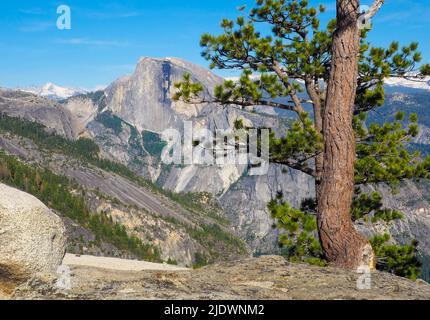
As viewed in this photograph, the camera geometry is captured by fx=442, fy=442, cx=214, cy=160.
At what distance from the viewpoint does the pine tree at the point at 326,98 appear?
13930mm

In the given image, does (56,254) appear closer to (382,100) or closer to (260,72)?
(260,72)

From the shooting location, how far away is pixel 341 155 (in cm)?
1393

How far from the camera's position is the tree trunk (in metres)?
13.8

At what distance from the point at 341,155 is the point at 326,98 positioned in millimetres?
1984

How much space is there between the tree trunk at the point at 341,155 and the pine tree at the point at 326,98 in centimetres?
3

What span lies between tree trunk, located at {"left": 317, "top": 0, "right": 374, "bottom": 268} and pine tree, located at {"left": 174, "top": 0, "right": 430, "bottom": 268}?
0.10 feet

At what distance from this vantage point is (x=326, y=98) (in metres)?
14.5

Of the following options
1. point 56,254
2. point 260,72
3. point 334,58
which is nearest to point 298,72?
point 260,72

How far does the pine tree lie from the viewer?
548 inches

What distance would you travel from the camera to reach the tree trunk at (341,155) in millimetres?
13750

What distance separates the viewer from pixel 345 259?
13.6 meters
